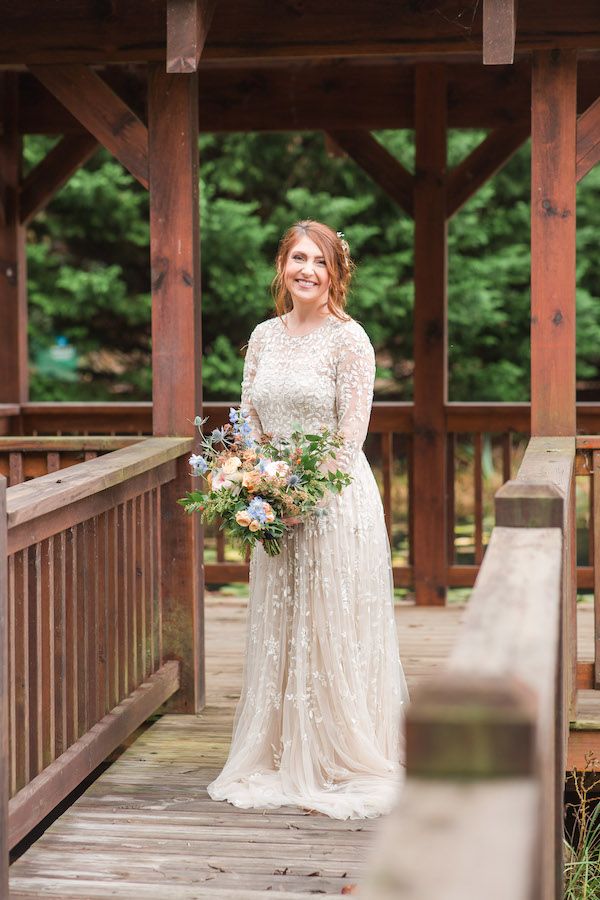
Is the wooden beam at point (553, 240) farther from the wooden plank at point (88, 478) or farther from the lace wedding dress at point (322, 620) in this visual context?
the wooden plank at point (88, 478)

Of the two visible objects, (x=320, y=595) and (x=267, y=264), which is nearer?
(x=320, y=595)

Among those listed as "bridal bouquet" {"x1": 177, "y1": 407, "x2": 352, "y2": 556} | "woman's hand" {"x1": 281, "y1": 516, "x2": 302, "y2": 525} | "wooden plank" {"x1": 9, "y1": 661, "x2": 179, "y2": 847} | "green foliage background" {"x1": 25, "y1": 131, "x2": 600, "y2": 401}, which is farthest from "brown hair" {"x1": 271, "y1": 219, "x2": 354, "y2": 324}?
"green foliage background" {"x1": 25, "y1": 131, "x2": 600, "y2": 401}

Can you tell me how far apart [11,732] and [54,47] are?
2.89 metres

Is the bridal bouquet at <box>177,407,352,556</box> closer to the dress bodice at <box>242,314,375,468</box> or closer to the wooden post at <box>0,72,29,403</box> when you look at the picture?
the dress bodice at <box>242,314,375,468</box>

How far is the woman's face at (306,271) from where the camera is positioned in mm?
4219

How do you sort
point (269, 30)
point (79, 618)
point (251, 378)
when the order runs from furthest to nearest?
point (269, 30), point (251, 378), point (79, 618)

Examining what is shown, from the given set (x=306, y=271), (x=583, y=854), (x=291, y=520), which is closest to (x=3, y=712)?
(x=291, y=520)

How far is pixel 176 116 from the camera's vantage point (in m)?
5.08

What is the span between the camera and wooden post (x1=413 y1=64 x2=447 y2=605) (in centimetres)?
742

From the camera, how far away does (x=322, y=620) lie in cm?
426

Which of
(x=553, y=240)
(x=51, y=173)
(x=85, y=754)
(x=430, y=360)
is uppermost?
(x=51, y=173)

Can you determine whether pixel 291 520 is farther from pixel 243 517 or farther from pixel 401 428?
pixel 401 428

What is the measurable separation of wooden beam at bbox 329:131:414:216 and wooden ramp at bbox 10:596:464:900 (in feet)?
12.8

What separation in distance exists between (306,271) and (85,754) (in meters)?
1.71
